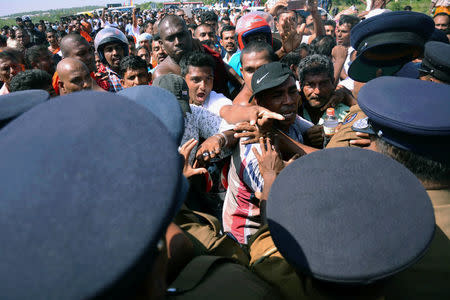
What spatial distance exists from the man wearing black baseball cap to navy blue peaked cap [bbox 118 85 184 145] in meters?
1.07

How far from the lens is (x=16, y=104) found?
1.22 m

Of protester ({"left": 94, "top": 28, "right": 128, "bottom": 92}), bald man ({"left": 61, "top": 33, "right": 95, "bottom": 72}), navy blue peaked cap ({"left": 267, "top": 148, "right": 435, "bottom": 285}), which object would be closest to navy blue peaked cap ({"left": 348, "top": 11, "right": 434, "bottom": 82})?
navy blue peaked cap ({"left": 267, "top": 148, "right": 435, "bottom": 285})

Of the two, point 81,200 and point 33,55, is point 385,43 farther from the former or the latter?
point 33,55

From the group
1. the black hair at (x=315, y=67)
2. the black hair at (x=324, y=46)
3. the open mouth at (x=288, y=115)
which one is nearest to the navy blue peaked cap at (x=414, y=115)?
the open mouth at (x=288, y=115)

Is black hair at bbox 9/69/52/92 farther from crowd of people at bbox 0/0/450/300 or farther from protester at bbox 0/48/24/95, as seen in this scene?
crowd of people at bbox 0/0/450/300

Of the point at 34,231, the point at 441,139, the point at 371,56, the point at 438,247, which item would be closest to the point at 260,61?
the point at 371,56

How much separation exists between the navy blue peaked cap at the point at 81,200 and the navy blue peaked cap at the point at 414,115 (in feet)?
3.48

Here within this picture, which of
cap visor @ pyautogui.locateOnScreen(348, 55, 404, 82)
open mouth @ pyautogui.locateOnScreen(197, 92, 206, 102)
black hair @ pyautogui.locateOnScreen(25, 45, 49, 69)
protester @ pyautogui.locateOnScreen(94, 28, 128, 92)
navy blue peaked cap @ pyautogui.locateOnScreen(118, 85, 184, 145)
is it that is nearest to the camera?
navy blue peaked cap @ pyautogui.locateOnScreen(118, 85, 184, 145)

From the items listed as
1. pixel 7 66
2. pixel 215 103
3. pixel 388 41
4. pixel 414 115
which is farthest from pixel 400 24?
pixel 7 66

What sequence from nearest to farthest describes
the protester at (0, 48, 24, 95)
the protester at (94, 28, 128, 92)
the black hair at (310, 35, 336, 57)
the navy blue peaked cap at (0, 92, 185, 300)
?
the navy blue peaked cap at (0, 92, 185, 300), the protester at (0, 48, 24, 95), the protester at (94, 28, 128, 92), the black hair at (310, 35, 336, 57)

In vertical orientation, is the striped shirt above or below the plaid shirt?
below

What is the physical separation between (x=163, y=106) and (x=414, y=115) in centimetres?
102

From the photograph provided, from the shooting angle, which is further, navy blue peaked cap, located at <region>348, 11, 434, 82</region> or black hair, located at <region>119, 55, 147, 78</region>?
black hair, located at <region>119, 55, 147, 78</region>

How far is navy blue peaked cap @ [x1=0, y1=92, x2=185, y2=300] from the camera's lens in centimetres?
49
